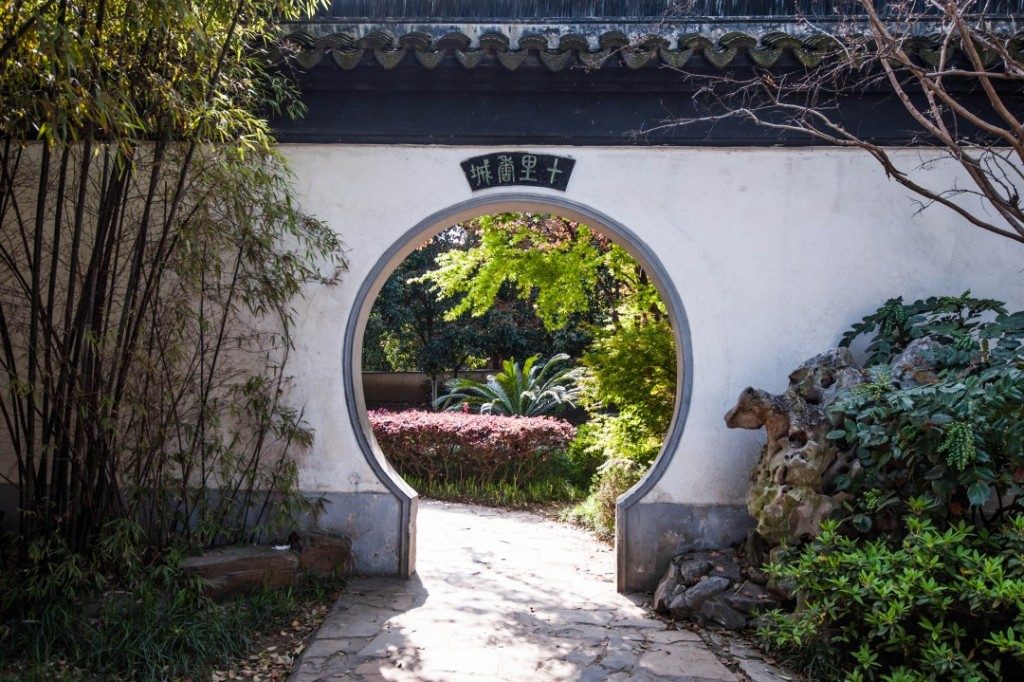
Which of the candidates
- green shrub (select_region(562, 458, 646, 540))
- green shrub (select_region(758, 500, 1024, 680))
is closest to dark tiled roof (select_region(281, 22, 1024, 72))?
green shrub (select_region(758, 500, 1024, 680))

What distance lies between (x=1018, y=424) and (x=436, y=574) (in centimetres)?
379

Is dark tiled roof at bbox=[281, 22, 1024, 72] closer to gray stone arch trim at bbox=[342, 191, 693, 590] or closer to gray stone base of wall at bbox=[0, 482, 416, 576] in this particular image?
gray stone arch trim at bbox=[342, 191, 693, 590]

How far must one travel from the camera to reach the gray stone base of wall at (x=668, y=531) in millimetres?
5312

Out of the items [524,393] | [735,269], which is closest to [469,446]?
[524,393]

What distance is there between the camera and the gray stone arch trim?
5348mm

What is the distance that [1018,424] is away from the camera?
377cm

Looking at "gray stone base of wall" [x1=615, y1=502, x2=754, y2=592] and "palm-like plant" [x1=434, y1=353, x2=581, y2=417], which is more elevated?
"palm-like plant" [x1=434, y1=353, x2=581, y2=417]

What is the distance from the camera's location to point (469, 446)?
31.3ft

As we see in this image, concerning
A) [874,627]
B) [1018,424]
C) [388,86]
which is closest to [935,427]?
[1018,424]

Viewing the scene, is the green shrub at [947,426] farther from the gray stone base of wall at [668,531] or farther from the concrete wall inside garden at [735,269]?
the gray stone base of wall at [668,531]

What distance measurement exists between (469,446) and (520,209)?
4533mm

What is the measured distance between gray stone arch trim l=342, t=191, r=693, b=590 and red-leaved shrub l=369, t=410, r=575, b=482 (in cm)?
403

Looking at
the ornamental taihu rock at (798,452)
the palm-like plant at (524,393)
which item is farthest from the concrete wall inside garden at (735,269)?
the palm-like plant at (524,393)

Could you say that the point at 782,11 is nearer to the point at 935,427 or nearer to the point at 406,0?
the point at 406,0
